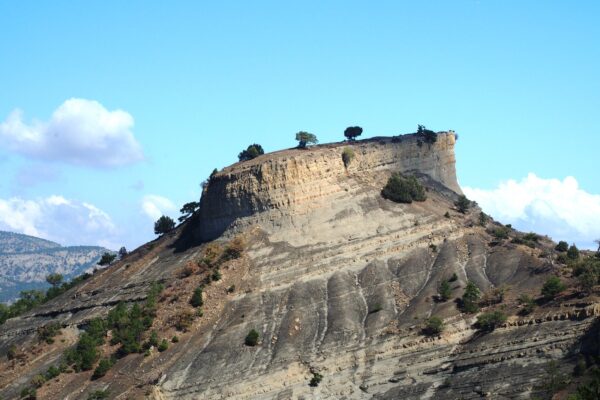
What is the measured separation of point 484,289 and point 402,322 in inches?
310

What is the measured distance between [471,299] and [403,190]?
26.8 m

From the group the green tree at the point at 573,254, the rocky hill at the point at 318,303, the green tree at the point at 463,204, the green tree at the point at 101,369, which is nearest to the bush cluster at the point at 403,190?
the rocky hill at the point at 318,303

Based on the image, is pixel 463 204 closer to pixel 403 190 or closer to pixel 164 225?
pixel 403 190

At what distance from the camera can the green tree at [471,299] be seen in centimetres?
7956

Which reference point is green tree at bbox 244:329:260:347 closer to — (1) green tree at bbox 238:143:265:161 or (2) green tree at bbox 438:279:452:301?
(2) green tree at bbox 438:279:452:301

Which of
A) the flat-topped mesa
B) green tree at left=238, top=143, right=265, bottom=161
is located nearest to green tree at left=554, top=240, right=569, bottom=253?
the flat-topped mesa

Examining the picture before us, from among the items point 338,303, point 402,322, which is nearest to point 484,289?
point 402,322

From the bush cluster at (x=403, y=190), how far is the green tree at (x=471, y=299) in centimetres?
2379

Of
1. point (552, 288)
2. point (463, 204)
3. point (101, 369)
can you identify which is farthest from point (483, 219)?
point (101, 369)

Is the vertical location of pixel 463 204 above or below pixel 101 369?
above

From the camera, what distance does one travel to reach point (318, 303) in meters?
89.2

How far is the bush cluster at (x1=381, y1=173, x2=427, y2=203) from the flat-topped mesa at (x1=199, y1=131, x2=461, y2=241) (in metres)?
1.78

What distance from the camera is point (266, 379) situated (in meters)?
79.2

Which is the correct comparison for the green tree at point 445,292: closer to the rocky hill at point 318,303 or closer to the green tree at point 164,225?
the rocky hill at point 318,303
